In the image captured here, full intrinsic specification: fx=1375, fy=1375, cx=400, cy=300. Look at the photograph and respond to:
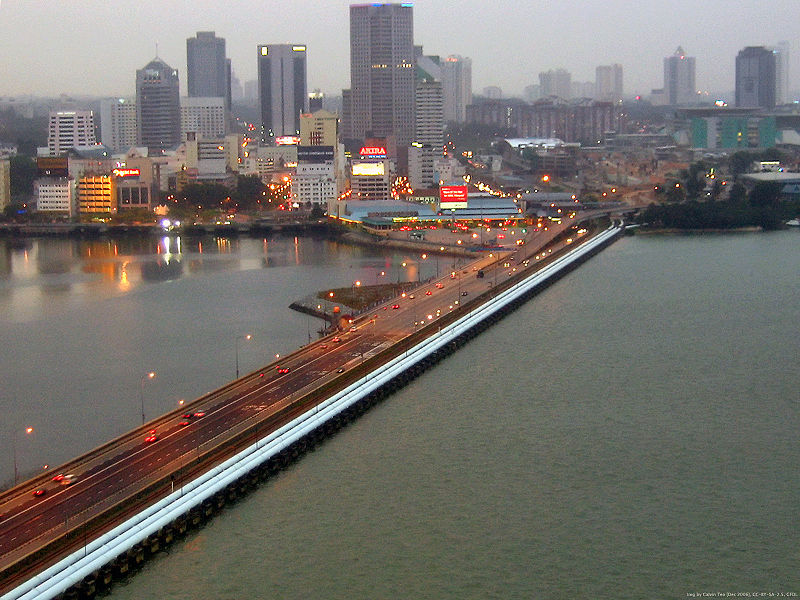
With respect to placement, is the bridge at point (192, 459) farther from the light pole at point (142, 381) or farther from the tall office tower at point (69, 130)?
the tall office tower at point (69, 130)

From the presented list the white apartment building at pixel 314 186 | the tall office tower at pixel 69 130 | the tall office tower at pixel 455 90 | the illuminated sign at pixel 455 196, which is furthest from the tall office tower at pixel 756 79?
the illuminated sign at pixel 455 196

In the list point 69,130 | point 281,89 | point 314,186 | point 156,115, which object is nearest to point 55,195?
point 314,186

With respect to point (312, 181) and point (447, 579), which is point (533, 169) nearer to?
point (312, 181)

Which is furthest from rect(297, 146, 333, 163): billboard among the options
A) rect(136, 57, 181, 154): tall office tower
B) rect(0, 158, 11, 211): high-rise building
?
rect(136, 57, 181, 154): tall office tower

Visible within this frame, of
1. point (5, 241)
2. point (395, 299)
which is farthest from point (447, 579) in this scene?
point (5, 241)

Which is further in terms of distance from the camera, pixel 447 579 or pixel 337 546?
pixel 337 546

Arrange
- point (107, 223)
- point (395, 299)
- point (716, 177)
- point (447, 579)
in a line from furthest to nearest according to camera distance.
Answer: point (716, 177) → point (107, 223) → point (395, 299) → point (447, 579)
